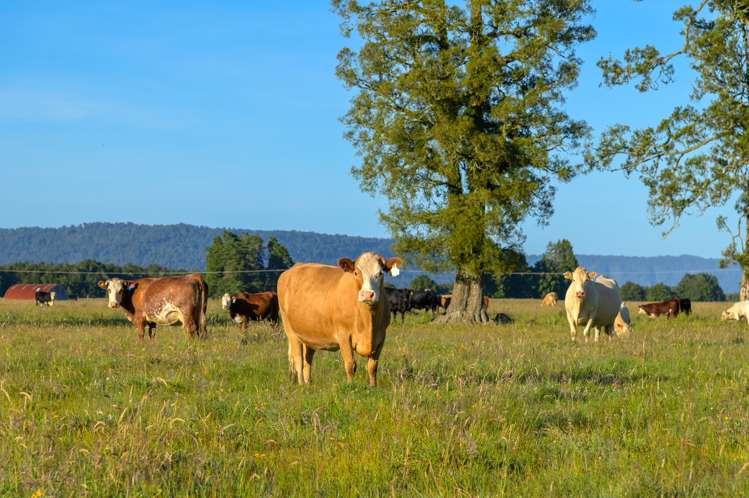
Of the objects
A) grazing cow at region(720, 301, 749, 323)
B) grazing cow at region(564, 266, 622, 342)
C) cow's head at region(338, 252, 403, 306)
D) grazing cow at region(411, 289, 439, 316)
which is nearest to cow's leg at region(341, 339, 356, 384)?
cow's head at region(338, 252, 403, 306)

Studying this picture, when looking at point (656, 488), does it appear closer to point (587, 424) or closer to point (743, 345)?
point (587, 424)

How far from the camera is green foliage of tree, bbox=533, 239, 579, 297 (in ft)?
362

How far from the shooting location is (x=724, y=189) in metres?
29.8

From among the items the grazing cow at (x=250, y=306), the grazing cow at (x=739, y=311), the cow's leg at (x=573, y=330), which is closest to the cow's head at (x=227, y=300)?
the grazing cow at (x=250, y=306)

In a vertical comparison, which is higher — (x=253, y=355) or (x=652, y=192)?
(x=652, y=192)

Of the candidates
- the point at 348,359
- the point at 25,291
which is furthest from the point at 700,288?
the point at 348,359

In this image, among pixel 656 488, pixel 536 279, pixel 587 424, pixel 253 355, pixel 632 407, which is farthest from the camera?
pixel 536 279

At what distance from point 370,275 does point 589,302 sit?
12972 millimetres

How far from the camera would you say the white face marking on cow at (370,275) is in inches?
394

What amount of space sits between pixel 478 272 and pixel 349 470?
25.2m

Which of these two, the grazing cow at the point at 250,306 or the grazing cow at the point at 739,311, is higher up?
the grazing cow at the point at 739,311

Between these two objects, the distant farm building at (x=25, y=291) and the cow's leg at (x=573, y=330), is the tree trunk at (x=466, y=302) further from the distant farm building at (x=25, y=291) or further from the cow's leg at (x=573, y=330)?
the distant farm building at (x=25, y=291)

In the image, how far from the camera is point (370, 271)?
33.6 feet

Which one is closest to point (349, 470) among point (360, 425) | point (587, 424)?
point (360, 425)
